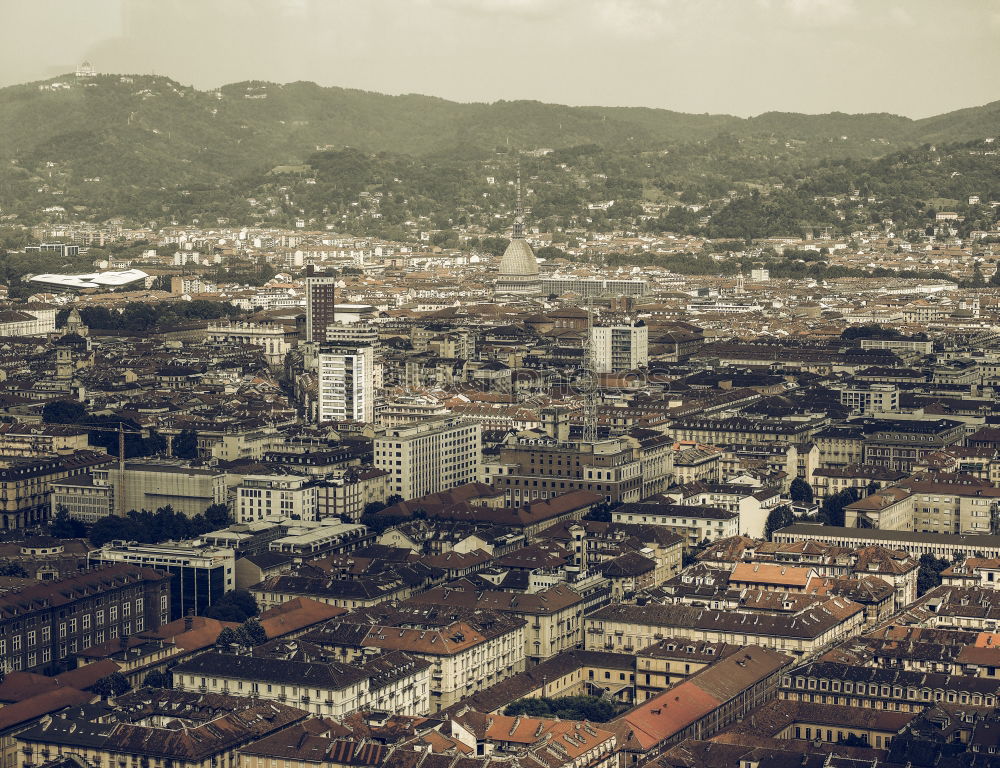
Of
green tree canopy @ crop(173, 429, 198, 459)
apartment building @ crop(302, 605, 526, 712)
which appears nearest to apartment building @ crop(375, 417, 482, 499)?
green tree canopy @ crop(173, 429, 198, 459)

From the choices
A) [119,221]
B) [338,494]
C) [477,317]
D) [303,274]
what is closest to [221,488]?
[338,494]

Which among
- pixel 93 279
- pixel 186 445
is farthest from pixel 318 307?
pixel 93 279

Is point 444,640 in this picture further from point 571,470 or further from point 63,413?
point 63,413

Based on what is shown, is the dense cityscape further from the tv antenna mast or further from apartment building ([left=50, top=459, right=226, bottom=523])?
the tv antenna mast

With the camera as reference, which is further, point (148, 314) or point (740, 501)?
point (148, 314)

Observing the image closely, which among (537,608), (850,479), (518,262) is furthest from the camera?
(518,262)
